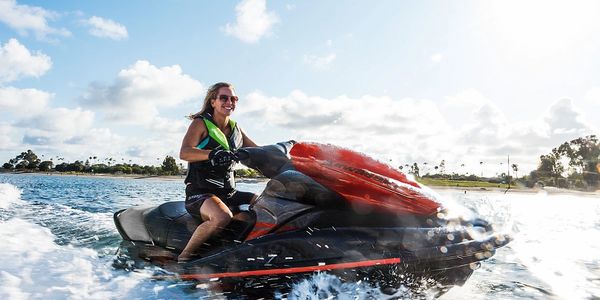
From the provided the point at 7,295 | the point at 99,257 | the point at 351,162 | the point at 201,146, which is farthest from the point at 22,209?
the point at 351,162

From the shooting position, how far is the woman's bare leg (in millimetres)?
3270

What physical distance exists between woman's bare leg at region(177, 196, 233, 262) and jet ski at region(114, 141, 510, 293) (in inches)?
2.5

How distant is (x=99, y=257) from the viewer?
14.6 feet

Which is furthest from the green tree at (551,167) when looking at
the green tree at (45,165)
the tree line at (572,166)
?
the green tree at (45,165)

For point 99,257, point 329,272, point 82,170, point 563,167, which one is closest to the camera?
point 329,272

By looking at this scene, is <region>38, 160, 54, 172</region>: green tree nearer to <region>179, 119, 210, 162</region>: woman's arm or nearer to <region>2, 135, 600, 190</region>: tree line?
<region>2, 135, 600, 190</region>: tree line

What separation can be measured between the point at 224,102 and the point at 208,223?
1107mm

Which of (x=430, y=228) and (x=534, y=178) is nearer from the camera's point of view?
(x=430, y=228)

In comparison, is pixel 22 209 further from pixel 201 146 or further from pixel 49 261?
pixel 201 146

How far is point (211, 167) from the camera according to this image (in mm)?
3684

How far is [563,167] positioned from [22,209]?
8968cm

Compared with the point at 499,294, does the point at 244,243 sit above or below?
above

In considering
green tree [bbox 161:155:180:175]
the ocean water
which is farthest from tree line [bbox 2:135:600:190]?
the ocean water

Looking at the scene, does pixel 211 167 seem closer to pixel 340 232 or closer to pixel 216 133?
pixel 216 133
